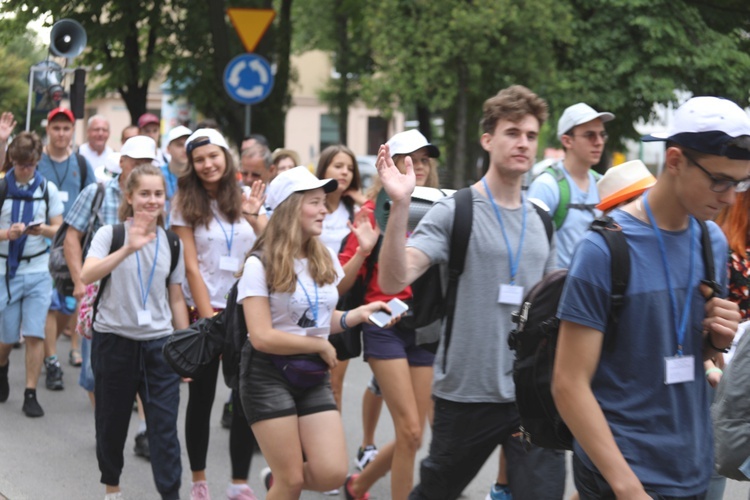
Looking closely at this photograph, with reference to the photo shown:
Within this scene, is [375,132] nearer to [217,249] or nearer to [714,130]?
[217,249]

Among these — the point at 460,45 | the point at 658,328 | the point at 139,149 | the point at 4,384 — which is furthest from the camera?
the point at 460,45

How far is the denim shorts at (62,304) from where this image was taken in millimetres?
10070

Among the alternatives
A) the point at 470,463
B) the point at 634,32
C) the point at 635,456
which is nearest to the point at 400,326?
the point at 470,463

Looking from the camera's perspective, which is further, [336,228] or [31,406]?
[31,406]

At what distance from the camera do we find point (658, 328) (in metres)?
3.37

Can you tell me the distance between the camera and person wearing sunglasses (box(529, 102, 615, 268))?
691cm

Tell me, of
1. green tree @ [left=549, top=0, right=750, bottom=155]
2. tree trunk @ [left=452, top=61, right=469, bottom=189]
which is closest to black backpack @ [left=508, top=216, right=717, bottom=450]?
green tree @ [left=549, top=0, right=750, bottom=155]

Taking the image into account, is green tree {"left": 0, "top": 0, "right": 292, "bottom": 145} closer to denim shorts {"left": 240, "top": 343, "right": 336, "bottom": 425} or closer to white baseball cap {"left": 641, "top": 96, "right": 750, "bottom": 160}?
denim shorts {"left": 240, "top": 343, "right": 336, "bottom": 425}

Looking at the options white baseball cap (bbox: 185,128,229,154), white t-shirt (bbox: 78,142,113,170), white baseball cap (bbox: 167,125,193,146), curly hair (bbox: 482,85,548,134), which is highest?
curly hair (bbox: 482,85,548,134)

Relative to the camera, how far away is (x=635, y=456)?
336cm

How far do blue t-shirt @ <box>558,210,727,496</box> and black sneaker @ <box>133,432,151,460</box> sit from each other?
16.0ft

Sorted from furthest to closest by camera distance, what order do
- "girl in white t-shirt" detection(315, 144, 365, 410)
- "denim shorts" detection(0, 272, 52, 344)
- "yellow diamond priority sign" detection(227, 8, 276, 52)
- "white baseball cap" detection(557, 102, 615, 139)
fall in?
"yellow diamond priority sign" detection(227, 8, 276, 52), "denim shorts" detection(0, 272, 52, 344), "girl in white t-shirt" detection(315, 144, 365, 410), "white baseball cap" detection(557, 102, 615, 139)

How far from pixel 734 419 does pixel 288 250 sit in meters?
2.33

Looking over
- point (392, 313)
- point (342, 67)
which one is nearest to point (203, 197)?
point (392, 313)
